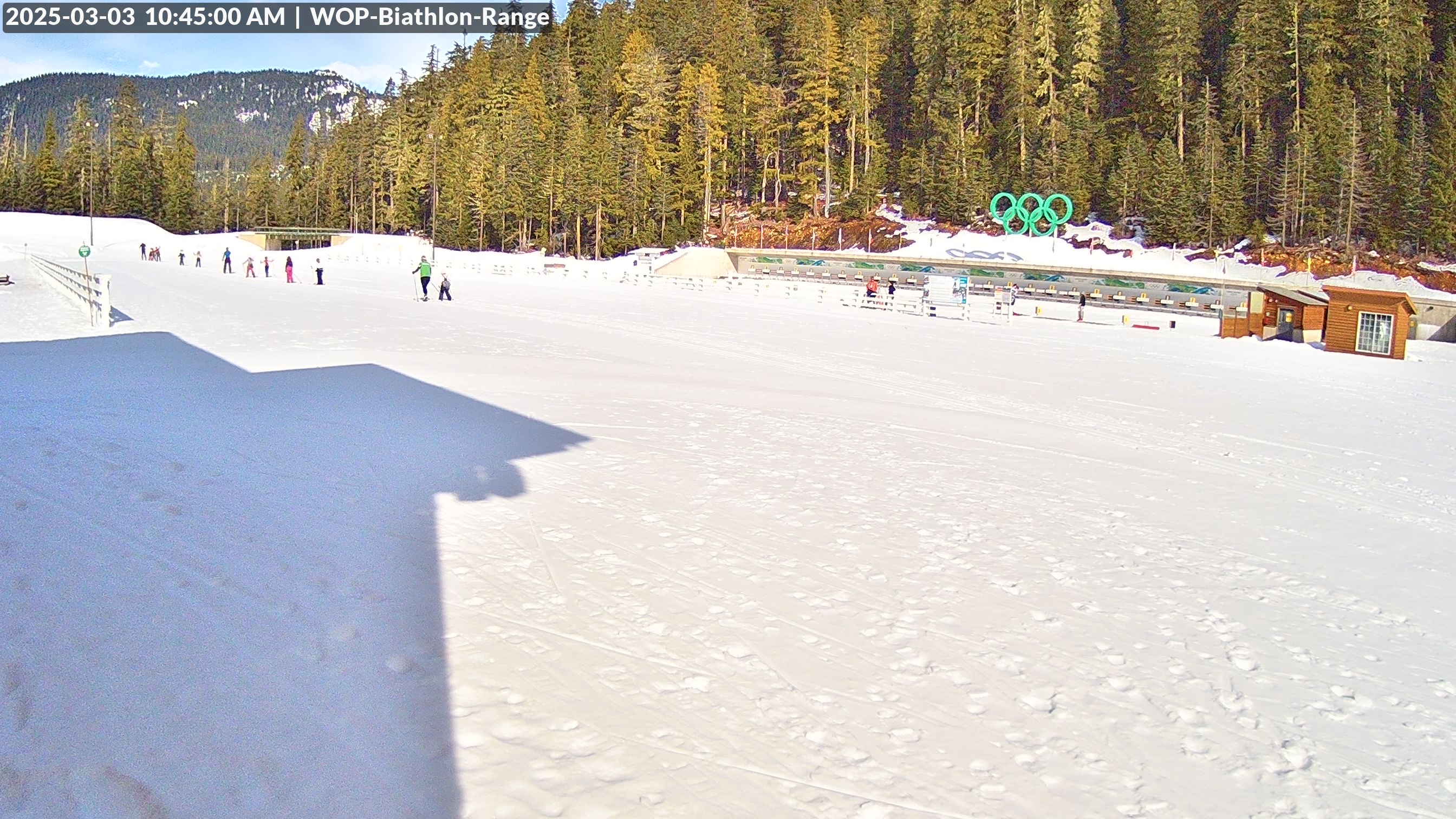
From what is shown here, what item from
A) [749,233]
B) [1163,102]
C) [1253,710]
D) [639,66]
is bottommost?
[1253,710]

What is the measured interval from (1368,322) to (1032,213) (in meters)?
33.2

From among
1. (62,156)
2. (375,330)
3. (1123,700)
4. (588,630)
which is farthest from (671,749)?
(62,156)

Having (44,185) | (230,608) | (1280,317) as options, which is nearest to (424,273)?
(230,608)

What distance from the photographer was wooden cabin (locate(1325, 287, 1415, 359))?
1070 inches

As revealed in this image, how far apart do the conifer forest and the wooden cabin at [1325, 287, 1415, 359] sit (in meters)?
24.9

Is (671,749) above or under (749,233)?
under

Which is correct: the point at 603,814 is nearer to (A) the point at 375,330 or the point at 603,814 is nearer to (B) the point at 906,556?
(B) the point at 906,556

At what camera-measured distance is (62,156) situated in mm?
118188

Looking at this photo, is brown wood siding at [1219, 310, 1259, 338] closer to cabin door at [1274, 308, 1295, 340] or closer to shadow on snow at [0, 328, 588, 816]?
cabin door at [1274, 308, 1295, 340]

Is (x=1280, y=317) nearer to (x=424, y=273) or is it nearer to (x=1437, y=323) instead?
(x=1437, y=323)

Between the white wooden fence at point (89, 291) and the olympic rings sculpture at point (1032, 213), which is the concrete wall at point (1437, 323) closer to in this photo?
the olympic rings sculpture at point (1032, 213)

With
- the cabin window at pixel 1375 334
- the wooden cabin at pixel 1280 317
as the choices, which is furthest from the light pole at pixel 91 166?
the cabin window at pixel 1375 334

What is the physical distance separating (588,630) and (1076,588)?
3.10 m

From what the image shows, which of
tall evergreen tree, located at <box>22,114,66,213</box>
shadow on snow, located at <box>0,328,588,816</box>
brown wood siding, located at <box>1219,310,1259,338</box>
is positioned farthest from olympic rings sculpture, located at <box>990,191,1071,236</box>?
tall evergreen tree, located at <box>22,114,66,213</box>
